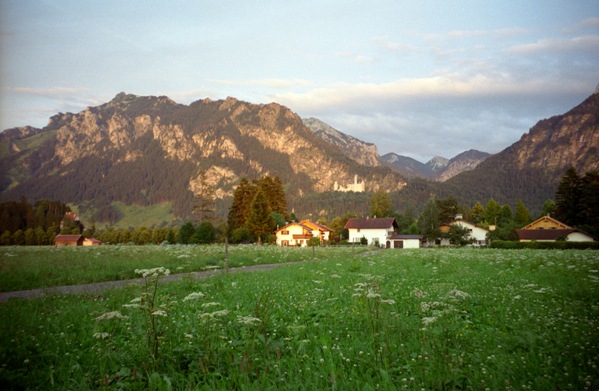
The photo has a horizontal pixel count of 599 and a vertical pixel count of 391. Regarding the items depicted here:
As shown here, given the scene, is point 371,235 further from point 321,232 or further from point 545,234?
point 545,234

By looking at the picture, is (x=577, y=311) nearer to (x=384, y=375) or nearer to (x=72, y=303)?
(x=384, y=375)

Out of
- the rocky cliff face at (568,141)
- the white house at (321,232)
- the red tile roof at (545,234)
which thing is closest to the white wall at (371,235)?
the white house at (321,232)

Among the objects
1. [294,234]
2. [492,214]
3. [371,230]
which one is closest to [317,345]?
[294,234]

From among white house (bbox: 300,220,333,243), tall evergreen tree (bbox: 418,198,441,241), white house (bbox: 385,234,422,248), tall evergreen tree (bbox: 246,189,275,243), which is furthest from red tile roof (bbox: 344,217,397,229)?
tall evergreen tree (bbox: 246,189,275,243)

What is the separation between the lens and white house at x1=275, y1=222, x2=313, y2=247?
301 ft

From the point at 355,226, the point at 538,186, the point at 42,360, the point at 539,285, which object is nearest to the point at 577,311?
the point at 539,285

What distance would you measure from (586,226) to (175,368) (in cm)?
8226

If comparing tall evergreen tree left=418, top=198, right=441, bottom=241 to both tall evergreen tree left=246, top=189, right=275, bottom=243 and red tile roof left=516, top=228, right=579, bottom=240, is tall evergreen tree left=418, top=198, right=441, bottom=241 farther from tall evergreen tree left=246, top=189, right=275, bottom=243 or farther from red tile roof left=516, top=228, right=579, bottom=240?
tall evergreen tree left=246, top=189, right=275, bottom=243

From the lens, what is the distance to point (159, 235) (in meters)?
119

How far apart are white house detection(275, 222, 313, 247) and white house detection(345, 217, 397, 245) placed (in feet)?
46.2

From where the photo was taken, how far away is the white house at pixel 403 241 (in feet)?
313

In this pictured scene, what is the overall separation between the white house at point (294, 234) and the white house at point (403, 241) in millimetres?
20938

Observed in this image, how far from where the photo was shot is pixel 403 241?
3824 inches

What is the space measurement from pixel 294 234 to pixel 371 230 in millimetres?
20858
